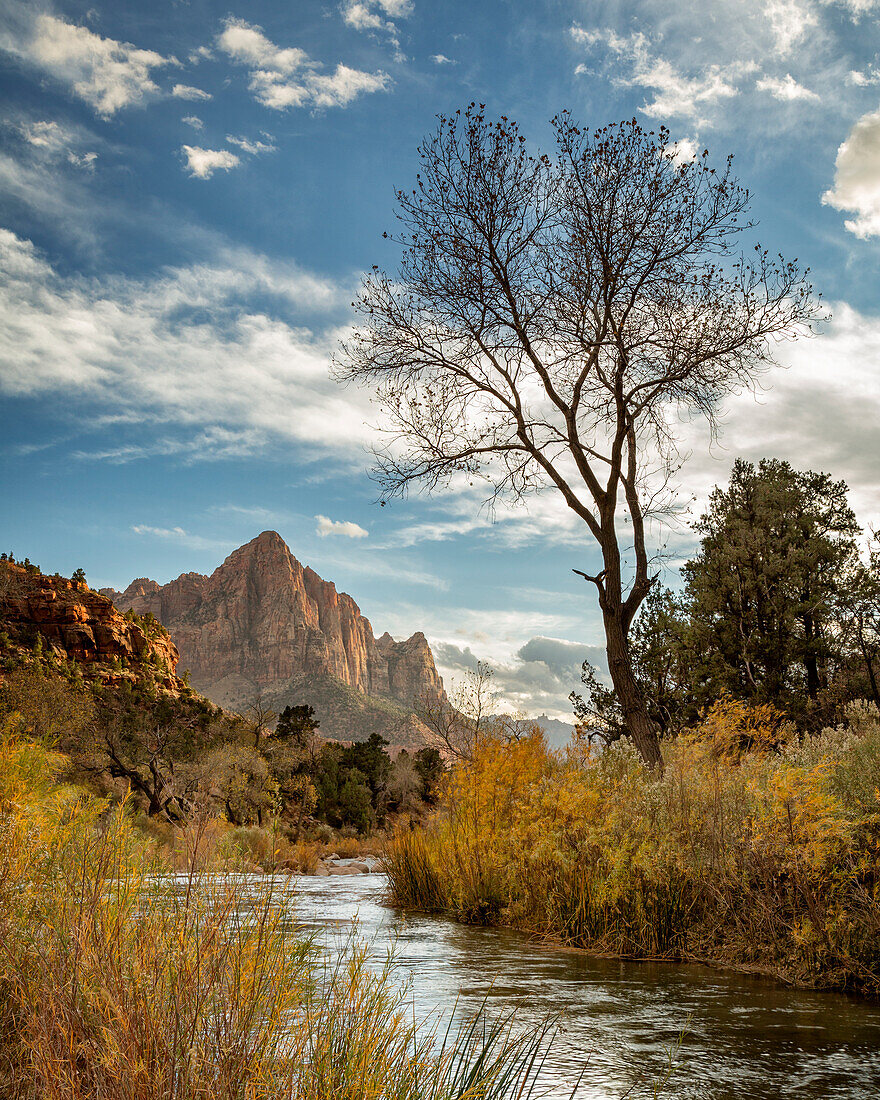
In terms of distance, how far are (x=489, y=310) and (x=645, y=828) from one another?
27.5 feet

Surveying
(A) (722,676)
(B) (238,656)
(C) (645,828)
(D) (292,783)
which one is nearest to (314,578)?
(B) (238,656)

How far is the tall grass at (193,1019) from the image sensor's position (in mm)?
2117

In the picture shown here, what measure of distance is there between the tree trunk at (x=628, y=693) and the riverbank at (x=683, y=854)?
1.33 ft

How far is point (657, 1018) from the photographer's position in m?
5.09

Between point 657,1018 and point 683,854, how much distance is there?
222 cm

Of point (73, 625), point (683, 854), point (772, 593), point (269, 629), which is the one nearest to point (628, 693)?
point (683, 854)

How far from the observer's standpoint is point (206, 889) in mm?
3125

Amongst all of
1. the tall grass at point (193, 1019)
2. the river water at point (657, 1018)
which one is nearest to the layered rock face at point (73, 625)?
the river water at point (657, 1018)

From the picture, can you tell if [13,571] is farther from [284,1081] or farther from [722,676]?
[284,1081]

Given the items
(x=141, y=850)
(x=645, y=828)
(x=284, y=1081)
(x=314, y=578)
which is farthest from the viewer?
(x=314, y=578)

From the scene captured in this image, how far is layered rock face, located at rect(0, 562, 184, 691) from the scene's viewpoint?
1946 inches

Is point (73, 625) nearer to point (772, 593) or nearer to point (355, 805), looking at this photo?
point (355, 805)

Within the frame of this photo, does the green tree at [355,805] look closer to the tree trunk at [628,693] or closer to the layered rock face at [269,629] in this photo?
the tree trunk at [628,693]

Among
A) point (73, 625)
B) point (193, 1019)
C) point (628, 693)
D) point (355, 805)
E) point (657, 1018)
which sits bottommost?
point (355, 805)
